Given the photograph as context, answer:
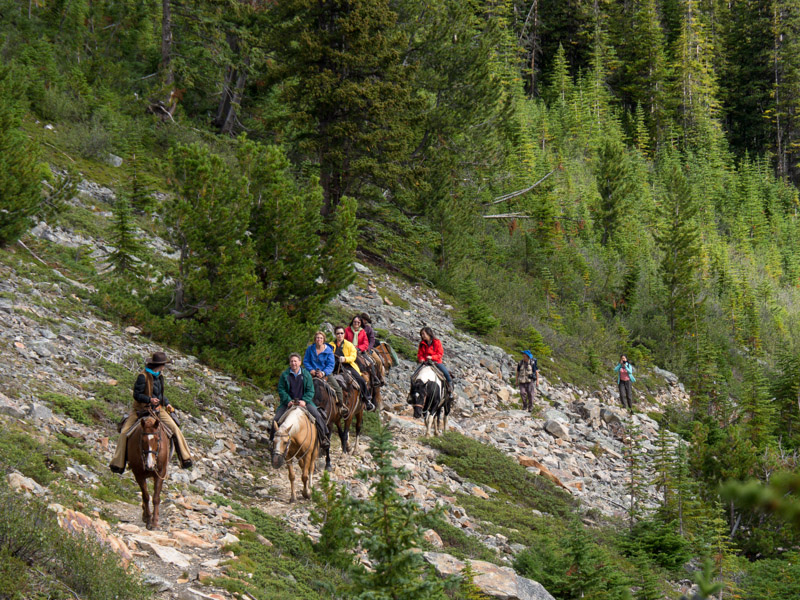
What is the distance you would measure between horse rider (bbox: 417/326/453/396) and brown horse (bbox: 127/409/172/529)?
9168 mm

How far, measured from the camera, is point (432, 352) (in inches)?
675

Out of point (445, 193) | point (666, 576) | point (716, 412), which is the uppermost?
point (445, 193)

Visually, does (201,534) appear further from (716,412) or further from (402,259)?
(716,412)

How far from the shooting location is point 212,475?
1090cm

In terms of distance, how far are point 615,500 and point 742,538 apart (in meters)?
2.89

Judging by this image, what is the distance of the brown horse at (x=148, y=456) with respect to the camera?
26.5ft

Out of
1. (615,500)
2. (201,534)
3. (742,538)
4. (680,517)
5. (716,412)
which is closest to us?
(201,534)

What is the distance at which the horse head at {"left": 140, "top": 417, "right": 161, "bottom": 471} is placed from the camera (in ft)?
26.6

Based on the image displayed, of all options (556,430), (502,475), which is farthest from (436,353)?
(556,430)

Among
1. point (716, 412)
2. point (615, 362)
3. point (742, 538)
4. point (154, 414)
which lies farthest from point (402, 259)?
point (154, 414)

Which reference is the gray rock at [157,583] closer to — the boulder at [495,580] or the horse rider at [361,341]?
the boulder at [495,580]

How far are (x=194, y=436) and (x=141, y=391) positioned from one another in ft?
10.8

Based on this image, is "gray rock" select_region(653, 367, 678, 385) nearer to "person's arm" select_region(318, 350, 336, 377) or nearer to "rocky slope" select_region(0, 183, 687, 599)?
"rocky slope" select_region(0, 183, 687, 599)

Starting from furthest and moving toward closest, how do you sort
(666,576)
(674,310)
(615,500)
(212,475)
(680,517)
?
(674,310), (615,500), (680,517), (666,576), (212,475)
